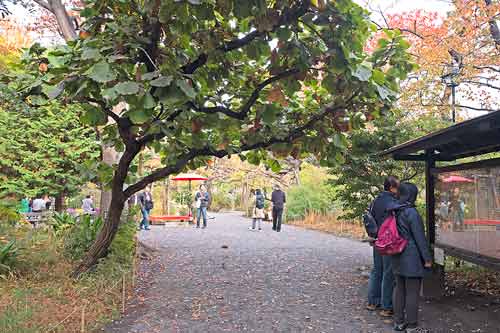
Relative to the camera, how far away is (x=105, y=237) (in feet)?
23.5

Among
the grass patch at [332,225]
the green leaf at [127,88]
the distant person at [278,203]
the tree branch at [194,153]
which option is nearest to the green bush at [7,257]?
the tree branch at [194,153]

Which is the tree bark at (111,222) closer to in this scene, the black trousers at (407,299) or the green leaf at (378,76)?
the green leaf at (378,76)

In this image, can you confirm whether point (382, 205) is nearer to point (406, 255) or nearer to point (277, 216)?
point (406, 255)

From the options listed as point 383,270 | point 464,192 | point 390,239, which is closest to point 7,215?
point 383,270

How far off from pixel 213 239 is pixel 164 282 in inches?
269

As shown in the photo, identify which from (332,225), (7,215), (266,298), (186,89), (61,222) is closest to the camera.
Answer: (186,89)

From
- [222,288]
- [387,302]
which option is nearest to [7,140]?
[222,288]

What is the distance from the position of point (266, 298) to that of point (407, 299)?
91.7 inches

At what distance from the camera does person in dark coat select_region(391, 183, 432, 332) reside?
16.4 ft

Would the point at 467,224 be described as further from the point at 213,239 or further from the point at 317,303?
the point at 213,239

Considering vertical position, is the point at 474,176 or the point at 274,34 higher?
the point at 274,34

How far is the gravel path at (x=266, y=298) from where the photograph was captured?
547 cm

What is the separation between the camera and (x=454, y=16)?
12523 millimetres

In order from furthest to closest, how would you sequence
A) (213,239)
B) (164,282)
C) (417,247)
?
(213,239), (164,282), (417,247)
